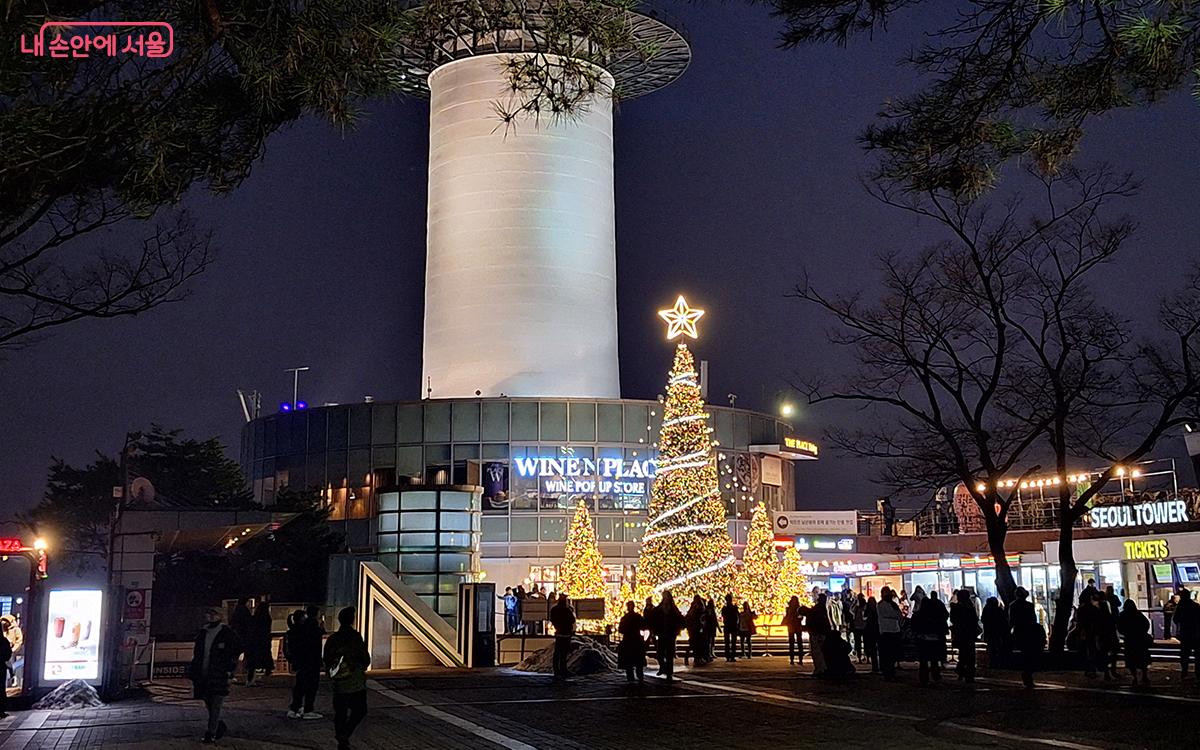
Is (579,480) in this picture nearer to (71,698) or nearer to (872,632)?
(872,632)

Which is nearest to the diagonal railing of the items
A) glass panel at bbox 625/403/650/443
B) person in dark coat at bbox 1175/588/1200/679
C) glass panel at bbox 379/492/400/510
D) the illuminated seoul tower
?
glass panel at bbox 379/492/400/510

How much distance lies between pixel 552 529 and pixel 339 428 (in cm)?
1059

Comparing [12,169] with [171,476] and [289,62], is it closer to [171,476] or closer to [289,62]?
[289,62]

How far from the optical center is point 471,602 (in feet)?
96.0

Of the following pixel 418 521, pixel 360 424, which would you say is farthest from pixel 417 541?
pixel 360 424

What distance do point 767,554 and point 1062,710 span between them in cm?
2112

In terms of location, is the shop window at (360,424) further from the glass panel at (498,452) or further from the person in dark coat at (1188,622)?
the person in dark coat at (1188,622)

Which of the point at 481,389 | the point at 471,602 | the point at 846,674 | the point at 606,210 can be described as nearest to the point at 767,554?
the point at 471,602

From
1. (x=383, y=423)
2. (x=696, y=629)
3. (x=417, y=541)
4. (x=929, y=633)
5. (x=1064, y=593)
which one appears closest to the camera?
(x=929, y=633)

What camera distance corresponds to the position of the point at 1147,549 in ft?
127

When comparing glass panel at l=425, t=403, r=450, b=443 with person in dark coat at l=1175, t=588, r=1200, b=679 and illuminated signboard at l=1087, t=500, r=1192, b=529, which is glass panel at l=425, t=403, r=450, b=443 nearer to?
illuminated signboard at l=1087, t=500, r=1192, b=529

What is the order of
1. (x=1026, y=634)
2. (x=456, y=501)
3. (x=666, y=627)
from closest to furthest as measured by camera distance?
(x=1026, y=634), (x=666, y=627), (x=456, y=501)

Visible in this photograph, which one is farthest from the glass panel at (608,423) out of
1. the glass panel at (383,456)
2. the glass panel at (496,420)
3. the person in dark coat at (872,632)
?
the person in dark coat at (872,632)

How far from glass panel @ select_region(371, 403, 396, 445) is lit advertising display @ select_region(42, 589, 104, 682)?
3220cm
